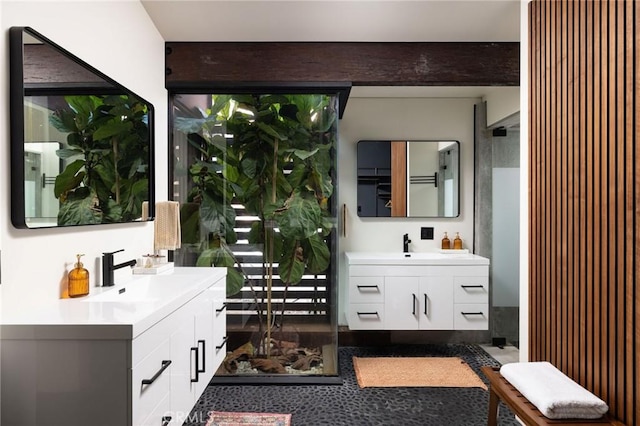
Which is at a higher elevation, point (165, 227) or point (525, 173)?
point (525, 173)

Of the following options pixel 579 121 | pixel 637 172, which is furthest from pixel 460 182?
pixel 637 172

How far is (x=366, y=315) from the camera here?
10.6 ft

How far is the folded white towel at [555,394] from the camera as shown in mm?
1457

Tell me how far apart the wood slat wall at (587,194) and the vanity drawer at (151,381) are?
173 centimetres

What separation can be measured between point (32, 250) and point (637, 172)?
87.2 inches

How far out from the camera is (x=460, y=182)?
3.72 meters

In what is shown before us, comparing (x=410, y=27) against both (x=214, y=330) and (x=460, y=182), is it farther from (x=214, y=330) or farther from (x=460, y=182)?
(x=214, y=330)

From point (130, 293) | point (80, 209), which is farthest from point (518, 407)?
point (80, 209)

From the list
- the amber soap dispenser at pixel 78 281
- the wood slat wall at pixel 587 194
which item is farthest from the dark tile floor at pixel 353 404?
the amber soap dispenser at pixel 78 281

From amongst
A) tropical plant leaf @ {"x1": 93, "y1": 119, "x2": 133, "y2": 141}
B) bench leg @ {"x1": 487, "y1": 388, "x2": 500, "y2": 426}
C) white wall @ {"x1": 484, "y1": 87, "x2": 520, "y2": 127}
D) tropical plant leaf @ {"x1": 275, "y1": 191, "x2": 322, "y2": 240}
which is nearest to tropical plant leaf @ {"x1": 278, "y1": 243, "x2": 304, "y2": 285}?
tropical plant leaf @ {"x1": 275, "y1": 191, "x2": 322, "y2": 240}

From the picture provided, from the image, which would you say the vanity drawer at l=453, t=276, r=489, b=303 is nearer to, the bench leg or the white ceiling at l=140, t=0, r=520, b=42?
the bench leg

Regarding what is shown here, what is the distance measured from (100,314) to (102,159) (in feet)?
2.67

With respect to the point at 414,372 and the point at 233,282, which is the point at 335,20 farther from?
the point at 414,372

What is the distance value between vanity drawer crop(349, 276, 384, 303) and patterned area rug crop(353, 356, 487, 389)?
511 millimetres
